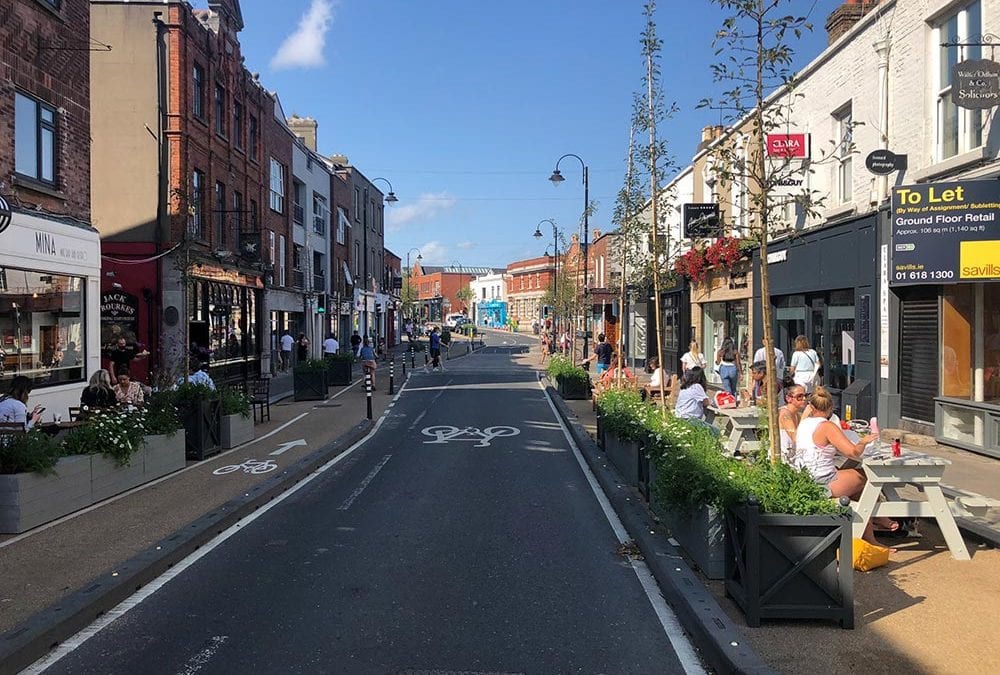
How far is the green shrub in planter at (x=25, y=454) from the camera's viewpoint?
7.99 meters

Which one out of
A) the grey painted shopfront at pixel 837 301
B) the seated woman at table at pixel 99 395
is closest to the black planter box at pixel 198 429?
the seated woman at table at pixel 99 395

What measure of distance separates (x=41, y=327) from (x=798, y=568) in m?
13.9

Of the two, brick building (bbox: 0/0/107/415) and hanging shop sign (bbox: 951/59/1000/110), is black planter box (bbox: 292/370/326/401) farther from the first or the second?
hanging shop sign (bbox: 951/59/1000/110)

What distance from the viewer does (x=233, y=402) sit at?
1411cm

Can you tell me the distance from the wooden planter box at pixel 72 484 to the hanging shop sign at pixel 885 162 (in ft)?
39.4

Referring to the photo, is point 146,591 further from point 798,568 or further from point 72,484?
point 798,568

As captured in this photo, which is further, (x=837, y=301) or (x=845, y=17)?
(x=845, y=17)

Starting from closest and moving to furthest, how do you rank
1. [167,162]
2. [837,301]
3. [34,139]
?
[34,139] → [837,301] → [167,162]

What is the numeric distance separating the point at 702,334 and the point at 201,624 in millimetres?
24214

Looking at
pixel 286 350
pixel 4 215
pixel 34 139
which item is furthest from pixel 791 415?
pixel 286 350

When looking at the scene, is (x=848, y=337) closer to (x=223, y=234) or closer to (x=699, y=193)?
(x=699, y=193)

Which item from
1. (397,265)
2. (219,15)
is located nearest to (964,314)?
(219,15)

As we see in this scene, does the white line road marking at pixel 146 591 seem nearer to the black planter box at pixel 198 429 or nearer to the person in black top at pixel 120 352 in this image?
the black planter box at pixel 198 429

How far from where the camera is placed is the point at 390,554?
738 cm
